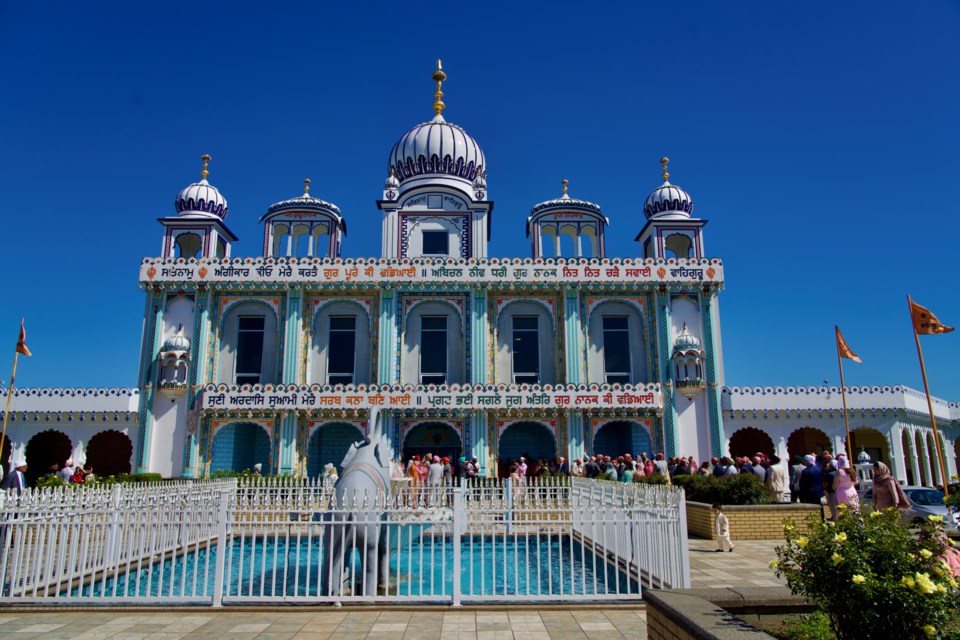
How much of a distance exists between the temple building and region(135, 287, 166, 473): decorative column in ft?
0.21

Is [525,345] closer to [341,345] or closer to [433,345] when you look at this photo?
[433,345]

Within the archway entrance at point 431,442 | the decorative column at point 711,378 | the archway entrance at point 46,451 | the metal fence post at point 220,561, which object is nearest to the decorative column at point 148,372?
the archway entrance at point 46,451

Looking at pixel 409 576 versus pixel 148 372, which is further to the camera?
pixel 148 372

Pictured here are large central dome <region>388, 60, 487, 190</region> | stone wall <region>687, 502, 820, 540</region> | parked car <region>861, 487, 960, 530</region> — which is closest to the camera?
stone wall <region>687, 502, 820, 540</region>

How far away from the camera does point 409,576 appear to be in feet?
24.0

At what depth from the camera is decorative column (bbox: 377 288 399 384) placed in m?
24.7

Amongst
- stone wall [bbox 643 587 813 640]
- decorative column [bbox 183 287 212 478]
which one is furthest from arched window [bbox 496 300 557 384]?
stone wall [bbox 643 587 813 640]

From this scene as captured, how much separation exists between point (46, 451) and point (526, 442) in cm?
1847

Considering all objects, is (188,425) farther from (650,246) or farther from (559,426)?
(650,246)

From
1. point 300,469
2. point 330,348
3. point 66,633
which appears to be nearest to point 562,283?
point 330,348

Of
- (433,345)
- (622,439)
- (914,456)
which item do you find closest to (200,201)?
(433,345)

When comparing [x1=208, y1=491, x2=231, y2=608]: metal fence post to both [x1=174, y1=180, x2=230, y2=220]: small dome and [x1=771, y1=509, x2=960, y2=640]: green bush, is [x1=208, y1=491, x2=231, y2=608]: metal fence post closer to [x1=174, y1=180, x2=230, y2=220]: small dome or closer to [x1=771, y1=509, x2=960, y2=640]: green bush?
[x1=771, y1=509, x2=960, y2=640]: green bush

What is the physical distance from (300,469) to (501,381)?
7.58m

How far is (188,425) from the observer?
24.0 meters
